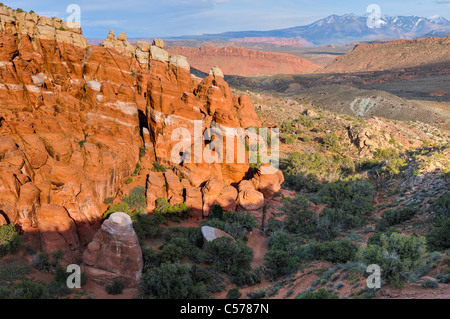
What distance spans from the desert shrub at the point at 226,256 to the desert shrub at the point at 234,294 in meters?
2.57

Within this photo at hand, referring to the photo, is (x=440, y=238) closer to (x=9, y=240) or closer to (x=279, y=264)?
(x=279, y=264)

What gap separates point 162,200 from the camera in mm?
28344

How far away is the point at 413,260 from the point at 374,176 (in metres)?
27.4

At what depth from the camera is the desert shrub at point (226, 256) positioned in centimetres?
2128

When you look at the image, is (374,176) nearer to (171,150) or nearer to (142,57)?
(171,150)

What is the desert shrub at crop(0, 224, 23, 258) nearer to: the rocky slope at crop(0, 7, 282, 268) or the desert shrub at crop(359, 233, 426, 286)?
the rocky slope at crop(0, 7, 282, 268)

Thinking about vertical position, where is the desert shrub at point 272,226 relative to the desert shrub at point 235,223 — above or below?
below

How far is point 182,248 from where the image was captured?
A: 75.1 feet

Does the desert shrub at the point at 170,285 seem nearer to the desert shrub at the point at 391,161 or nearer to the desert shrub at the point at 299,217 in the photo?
the desert shrub at the point at 299,217

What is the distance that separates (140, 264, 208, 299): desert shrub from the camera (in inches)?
661

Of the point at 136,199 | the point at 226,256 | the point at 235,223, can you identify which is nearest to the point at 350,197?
the point at 235,223

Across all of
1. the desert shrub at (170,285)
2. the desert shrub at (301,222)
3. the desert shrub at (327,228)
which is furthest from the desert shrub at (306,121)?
the desert shrub at (170,285)
